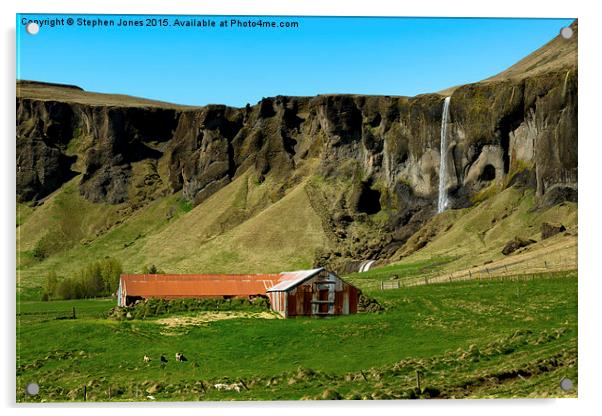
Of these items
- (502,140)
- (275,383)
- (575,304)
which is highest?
(502,140)

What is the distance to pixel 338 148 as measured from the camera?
14250 cm

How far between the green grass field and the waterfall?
66.5 m

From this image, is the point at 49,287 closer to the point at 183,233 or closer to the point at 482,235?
the point at 183,233

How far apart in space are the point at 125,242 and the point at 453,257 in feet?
204

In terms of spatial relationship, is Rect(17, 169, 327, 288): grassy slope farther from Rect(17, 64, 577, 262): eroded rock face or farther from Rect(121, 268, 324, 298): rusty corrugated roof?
Rect(121, 268, 324, 298): rusty corrugated roof

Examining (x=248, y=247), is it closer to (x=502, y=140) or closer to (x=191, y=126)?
(x=502, y=140)

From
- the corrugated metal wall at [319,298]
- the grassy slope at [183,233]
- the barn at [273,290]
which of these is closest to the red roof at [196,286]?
the barn at [273,290]

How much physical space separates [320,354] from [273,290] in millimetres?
14946

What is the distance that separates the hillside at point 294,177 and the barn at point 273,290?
66.3ft

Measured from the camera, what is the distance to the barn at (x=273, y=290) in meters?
57.2

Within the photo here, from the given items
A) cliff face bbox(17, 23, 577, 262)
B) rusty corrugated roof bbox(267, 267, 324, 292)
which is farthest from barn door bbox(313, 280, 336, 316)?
cliff face bbox(17, 23, 577, 262)

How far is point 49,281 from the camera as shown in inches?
3895

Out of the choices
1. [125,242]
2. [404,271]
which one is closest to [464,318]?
[404,271]

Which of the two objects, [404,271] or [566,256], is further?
[404,271]
